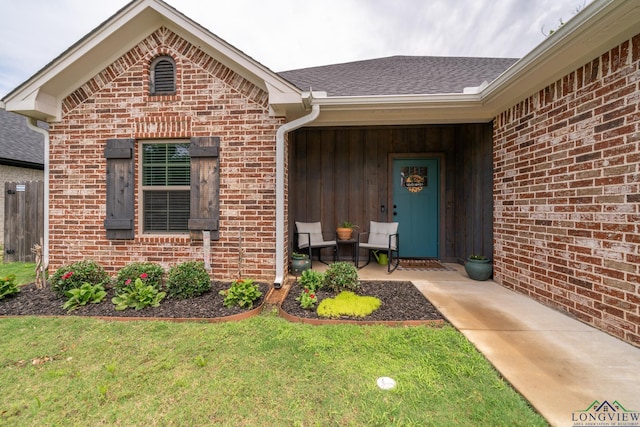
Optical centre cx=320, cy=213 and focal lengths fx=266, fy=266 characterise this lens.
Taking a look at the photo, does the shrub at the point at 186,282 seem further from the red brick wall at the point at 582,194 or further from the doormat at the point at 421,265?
the red brick wall at the point at 582,194

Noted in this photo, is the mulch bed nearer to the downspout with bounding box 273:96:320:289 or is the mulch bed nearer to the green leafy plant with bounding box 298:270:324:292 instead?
the green leafy plant with bounding box 298:270:324:292

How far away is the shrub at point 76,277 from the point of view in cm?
309

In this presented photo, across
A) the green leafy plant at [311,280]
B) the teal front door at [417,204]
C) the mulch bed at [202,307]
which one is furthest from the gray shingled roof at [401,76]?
the mulch bed at [202,307]

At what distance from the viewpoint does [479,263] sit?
12.8 feet

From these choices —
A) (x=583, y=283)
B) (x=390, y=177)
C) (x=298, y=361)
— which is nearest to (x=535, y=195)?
(x=583, y=283)

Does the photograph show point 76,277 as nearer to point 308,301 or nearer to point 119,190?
point 119,190

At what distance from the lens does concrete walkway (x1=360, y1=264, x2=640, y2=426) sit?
1.55 m

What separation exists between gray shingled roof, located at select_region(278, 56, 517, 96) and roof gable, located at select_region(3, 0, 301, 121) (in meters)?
1.13

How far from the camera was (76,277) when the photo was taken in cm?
316

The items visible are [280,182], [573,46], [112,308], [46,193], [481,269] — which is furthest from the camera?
[481,269]

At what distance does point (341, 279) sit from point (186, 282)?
6.00 feet

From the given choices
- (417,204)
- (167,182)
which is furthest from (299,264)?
(417,204)

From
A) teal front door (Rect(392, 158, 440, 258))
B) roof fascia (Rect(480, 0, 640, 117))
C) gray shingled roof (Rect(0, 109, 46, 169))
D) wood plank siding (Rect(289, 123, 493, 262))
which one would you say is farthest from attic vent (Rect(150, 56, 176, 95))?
gray shingled roof (Rect(0, 109, 46, 169))

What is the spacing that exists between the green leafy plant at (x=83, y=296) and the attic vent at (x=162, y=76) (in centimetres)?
264
